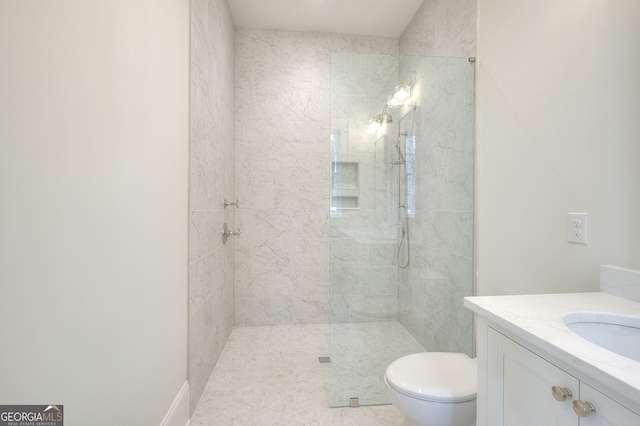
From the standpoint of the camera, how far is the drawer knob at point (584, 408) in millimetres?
533

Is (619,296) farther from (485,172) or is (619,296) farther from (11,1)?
(11,1)

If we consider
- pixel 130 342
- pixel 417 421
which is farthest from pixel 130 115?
pixel 417 421

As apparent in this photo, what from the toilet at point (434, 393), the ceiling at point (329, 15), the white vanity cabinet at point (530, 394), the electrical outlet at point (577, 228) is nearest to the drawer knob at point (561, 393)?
the white vanity cabinet at point (530, 394)

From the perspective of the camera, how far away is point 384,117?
6.36 feet

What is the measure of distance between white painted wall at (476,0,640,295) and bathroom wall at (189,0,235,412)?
5.69ft

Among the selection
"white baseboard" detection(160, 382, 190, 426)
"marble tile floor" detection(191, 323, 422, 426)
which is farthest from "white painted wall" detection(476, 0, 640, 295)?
"white baseboard" detection(160, 382, 190, 426)

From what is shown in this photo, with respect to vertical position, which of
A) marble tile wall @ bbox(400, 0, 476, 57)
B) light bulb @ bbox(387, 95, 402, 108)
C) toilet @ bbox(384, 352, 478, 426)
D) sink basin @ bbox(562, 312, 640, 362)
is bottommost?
toilet @ bbox(384, 352, 478, 426)

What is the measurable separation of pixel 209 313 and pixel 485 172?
6.64 feet

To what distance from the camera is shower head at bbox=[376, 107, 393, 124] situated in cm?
193

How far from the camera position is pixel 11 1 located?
57 centimetres

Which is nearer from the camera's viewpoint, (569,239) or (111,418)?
(111,418)

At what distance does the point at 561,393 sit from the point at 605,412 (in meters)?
0.08

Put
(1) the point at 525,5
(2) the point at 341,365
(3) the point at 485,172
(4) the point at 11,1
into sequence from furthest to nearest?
(2) the point at 341,365, (3) the point at 485,172, (1) the point at 525,5, (4) the point at 11,1

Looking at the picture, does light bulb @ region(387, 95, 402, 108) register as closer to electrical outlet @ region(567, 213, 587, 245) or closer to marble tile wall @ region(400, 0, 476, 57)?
marble tile wall @ region(400, 0, 476, 57)
